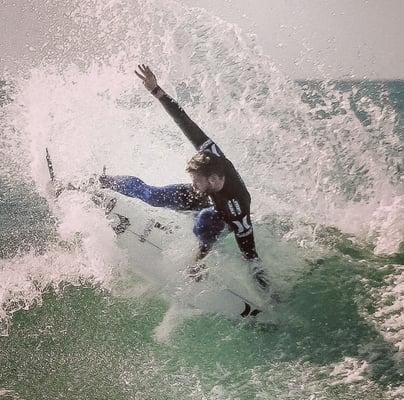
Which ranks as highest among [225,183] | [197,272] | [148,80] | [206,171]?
[148,80]

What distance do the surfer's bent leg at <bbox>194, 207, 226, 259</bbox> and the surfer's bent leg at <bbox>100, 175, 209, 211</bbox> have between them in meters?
0.20

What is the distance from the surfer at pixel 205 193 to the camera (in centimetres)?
614

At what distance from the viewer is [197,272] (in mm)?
6902

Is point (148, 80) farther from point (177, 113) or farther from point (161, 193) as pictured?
point (161, 193)

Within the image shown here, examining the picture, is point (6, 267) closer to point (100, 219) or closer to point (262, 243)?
point (100, 219)

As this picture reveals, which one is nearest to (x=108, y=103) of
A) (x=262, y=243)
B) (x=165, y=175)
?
(x=165, y=175)

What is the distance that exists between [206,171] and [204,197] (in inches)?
29.8

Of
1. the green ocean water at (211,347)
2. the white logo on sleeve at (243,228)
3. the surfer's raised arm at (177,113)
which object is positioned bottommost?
the green ocean water at (211,347)

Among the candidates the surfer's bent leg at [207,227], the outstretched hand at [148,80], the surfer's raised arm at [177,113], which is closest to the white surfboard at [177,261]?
the surfer's bent leg at [207,227]

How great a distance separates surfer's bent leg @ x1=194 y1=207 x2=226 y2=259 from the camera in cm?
659

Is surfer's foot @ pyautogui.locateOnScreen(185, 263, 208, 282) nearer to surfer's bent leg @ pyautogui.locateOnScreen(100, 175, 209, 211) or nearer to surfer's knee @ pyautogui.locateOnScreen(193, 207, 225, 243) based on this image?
surfer's knee @ pyautogui.locateOnScreen(193, 207, 225, 243)

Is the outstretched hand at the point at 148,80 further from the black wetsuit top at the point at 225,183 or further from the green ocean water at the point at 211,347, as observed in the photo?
the green ocean water at the point at 211,347

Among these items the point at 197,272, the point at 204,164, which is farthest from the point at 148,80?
the point at 197,272

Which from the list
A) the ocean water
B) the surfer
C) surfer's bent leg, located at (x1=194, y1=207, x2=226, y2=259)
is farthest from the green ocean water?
surfer's bent leg, located at (x1=194, y1=207, x2=226, y2=259)
